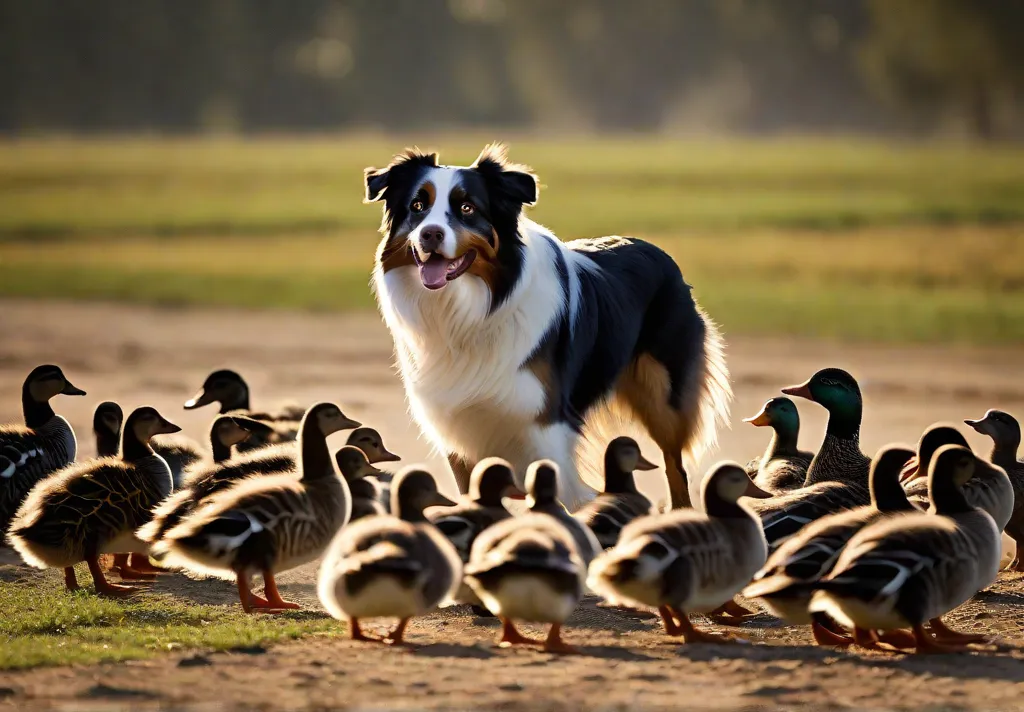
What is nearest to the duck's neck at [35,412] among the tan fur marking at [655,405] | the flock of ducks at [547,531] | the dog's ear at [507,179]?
the flock of ducks at [547,531]

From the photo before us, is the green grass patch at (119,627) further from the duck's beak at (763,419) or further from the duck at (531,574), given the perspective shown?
the duck's beak at (763,419)

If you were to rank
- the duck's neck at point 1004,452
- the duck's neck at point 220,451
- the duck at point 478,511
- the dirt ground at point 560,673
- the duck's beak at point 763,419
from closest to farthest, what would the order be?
the dirt ground at point 560,673 < the duck at point 478,511 < the duck's neck at point 1004,452 < the duck's neck at point 220,451 < the duck's beak at point 763,419

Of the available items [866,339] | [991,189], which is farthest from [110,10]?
[866,339]

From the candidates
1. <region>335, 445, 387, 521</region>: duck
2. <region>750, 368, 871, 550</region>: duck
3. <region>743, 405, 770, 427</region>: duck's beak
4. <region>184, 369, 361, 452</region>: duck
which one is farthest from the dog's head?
<region>184, 369, 361, 452</region>: duck

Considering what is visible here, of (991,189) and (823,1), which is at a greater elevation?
(823,1)

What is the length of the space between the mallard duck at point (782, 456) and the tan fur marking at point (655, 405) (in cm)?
46

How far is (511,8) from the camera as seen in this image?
93.4 meters

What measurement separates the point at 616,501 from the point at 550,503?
2.30ft

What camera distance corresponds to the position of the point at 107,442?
8461 millimetres

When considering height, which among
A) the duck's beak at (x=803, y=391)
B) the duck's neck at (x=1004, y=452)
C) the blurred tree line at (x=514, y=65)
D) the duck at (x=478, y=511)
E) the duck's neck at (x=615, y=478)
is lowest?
the duck at (x=478, y=511)

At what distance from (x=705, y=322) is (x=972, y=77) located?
219 ft

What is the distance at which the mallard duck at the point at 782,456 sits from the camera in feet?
27.0

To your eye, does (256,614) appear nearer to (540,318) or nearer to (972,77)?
(540,318)

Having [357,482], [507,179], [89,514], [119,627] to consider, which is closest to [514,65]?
[507,179]
